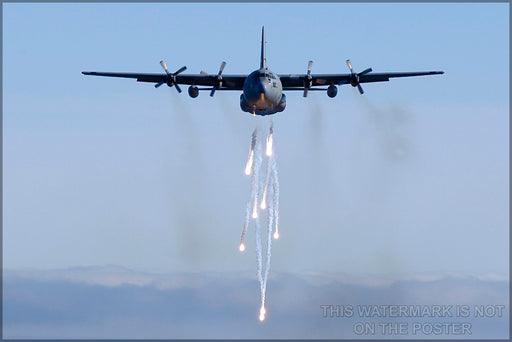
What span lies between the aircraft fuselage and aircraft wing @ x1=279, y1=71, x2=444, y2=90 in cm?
411

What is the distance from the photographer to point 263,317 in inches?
3246

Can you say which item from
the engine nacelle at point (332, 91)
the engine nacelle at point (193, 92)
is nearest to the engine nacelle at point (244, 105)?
the engine nacelle at point (193, 92)

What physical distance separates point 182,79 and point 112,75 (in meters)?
5.00

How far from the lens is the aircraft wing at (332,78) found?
86.8 meters

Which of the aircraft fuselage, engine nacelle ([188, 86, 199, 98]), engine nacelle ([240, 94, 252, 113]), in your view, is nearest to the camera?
the aircraft fuselage

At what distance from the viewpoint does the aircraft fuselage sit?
80062mm

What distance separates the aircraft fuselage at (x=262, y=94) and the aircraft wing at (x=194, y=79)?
15.7 ft

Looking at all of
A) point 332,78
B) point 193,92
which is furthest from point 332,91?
point 193,92

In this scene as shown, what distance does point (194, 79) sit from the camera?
3465 inches

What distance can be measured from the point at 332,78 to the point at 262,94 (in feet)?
30.5

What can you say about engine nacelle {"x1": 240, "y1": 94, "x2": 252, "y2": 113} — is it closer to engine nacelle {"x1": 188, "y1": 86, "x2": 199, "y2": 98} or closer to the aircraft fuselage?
the aircraft fuselage

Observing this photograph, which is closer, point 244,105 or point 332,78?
point 244,105

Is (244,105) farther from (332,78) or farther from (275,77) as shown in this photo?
(332,78)

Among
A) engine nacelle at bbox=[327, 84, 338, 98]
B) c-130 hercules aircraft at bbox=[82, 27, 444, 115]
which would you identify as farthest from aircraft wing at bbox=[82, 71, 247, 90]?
engine nacelle at bbox=[327, 84, 338, 98]
